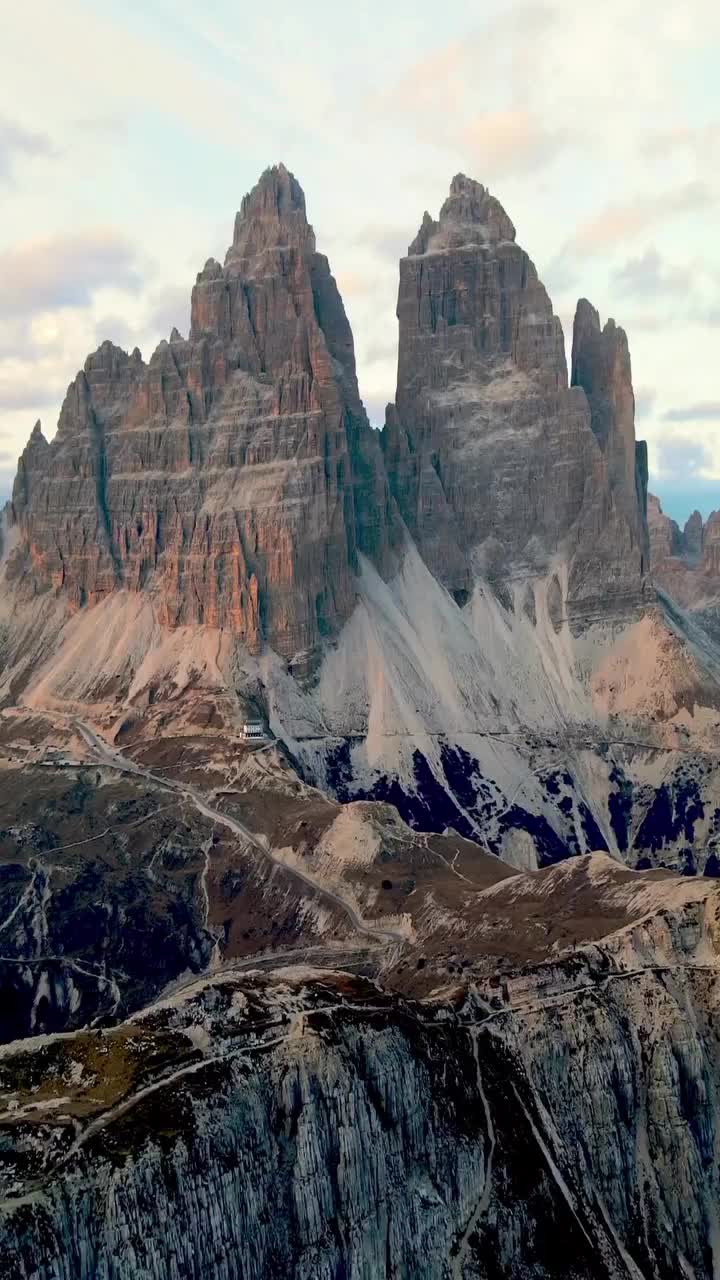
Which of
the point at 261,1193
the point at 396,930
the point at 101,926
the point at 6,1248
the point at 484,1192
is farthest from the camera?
the point at 101,926

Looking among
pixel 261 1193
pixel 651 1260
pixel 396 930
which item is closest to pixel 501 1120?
pixel 651 1260

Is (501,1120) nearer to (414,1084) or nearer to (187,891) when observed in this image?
(414,1084)

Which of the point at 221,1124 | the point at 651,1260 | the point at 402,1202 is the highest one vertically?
the point at 221,1124

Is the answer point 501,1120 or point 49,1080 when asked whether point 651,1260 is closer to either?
point 501,1120

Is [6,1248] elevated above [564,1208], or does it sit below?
above

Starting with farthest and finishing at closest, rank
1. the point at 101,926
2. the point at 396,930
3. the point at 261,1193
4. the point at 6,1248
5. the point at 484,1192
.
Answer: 1. the point at 101,926
2. the point at 396,930
3. the point at 484,1192
4. the point at 261,1193
5. the point at 6,1248

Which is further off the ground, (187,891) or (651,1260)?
(187,891)

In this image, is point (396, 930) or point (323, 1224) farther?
point (396, 930)

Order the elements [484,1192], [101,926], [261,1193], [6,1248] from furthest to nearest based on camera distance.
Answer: [101,926] → [484,1192] → [261,1193] → [6,1248]

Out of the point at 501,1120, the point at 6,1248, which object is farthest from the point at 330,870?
the point at 6,1248
